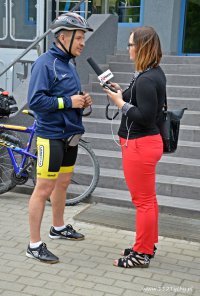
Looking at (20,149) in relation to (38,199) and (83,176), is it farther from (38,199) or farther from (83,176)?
(38,199)

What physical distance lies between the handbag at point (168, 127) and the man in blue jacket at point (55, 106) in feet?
1.95

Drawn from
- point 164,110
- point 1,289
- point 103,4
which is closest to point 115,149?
point 164,110

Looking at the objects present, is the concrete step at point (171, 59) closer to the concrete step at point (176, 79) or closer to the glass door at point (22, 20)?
the concrete step at point (176, 79)

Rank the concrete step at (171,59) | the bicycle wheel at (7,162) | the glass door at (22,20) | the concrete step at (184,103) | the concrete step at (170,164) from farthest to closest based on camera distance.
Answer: the glass door at (22,20) → the concrete step at (171,59) → the concrete step at (184,103) → the concrete step at (170,164) → the bicycle wheel at (7,162)

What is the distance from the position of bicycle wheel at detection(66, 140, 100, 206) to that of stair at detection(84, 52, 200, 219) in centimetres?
14

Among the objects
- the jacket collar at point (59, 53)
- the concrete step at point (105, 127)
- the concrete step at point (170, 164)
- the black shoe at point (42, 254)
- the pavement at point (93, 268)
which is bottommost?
the pavement at point (93, 268)

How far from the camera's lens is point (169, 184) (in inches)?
213

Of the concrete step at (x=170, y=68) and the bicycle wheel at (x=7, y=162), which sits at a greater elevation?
the concrete step at (x=170, y=68)

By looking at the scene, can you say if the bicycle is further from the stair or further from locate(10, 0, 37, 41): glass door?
locate(10, 0, 37, 41): glass door

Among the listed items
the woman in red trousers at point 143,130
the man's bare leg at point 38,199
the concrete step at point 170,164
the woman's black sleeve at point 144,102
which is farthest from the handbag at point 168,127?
the concrete step at point 170,164

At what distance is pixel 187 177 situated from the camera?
223 inches

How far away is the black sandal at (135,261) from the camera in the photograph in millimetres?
3877

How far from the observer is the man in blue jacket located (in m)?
3.72

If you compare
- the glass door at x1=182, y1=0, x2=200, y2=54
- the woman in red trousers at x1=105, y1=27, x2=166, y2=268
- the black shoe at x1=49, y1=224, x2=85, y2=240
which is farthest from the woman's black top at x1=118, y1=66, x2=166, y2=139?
the glass door at x1=182, y1=0, x2=200, y2=54
